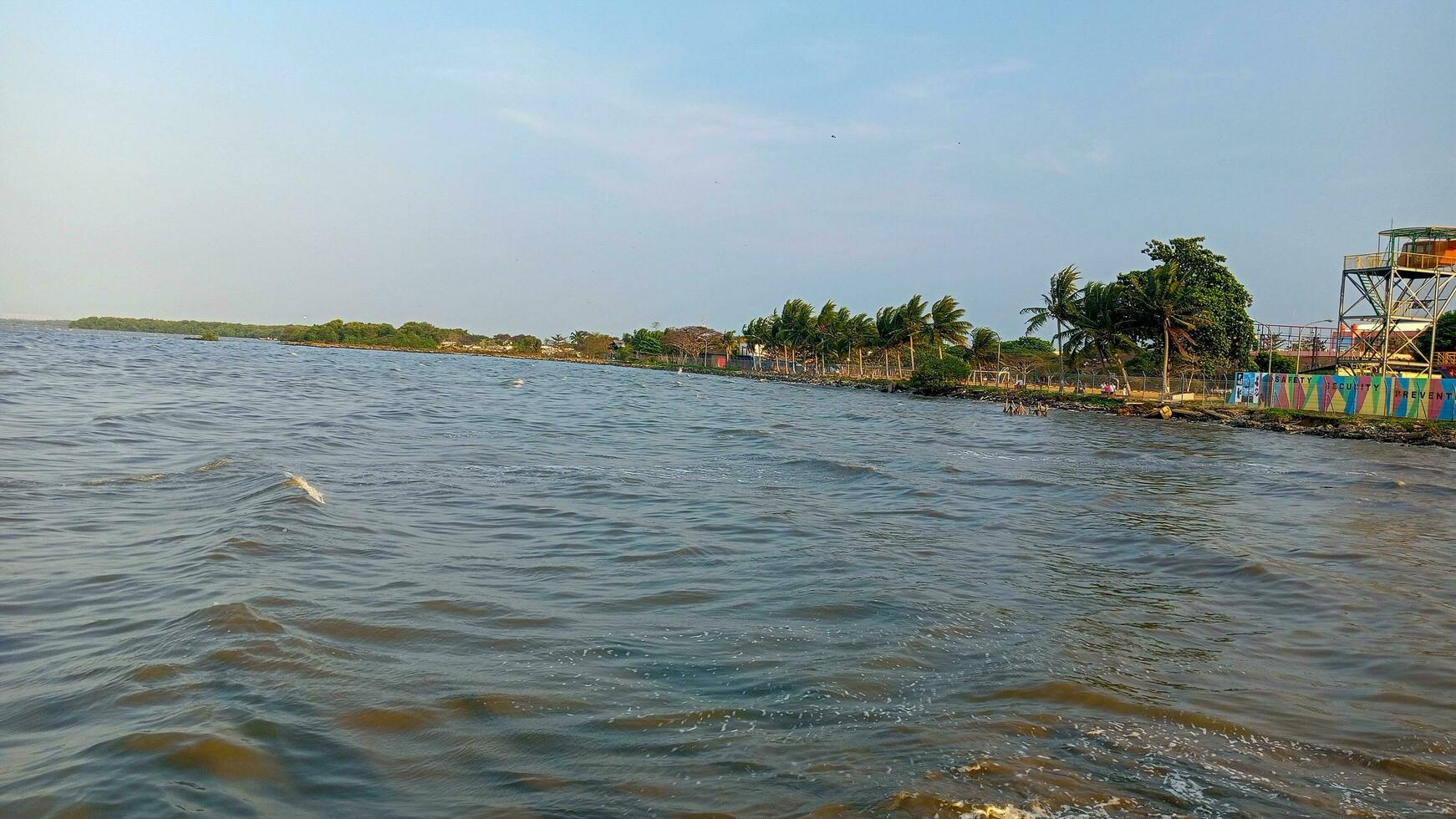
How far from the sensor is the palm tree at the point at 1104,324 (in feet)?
158

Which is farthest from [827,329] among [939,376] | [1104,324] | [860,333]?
[1104,324]

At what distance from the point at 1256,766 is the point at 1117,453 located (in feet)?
64.1

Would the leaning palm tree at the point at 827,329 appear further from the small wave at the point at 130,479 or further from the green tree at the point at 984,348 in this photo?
the small wave at the point at 130,479

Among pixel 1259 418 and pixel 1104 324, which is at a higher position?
pixel 1104 324

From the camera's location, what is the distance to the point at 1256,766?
4.20 m

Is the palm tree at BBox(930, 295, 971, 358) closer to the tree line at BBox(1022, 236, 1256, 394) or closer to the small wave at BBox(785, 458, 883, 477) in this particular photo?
the tree line at BBox(1022, 236, 1256, 394)

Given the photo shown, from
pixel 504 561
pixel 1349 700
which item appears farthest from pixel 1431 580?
pixel 504 561

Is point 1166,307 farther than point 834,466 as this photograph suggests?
Yes

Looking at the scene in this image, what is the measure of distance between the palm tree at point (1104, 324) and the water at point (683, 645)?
3648 centimetres

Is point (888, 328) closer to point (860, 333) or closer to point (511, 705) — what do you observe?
point (860, 333)

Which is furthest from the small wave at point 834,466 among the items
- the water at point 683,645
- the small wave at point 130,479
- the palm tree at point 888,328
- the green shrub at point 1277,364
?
the palm tree at point 888,328

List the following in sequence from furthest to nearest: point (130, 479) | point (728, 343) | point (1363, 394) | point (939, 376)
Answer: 1. point (728, 343)
2. point (939, 376)
3. point (1363, 394)
4. point (130, 479)

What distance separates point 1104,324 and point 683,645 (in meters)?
48.7

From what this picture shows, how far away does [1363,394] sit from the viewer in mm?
35250
